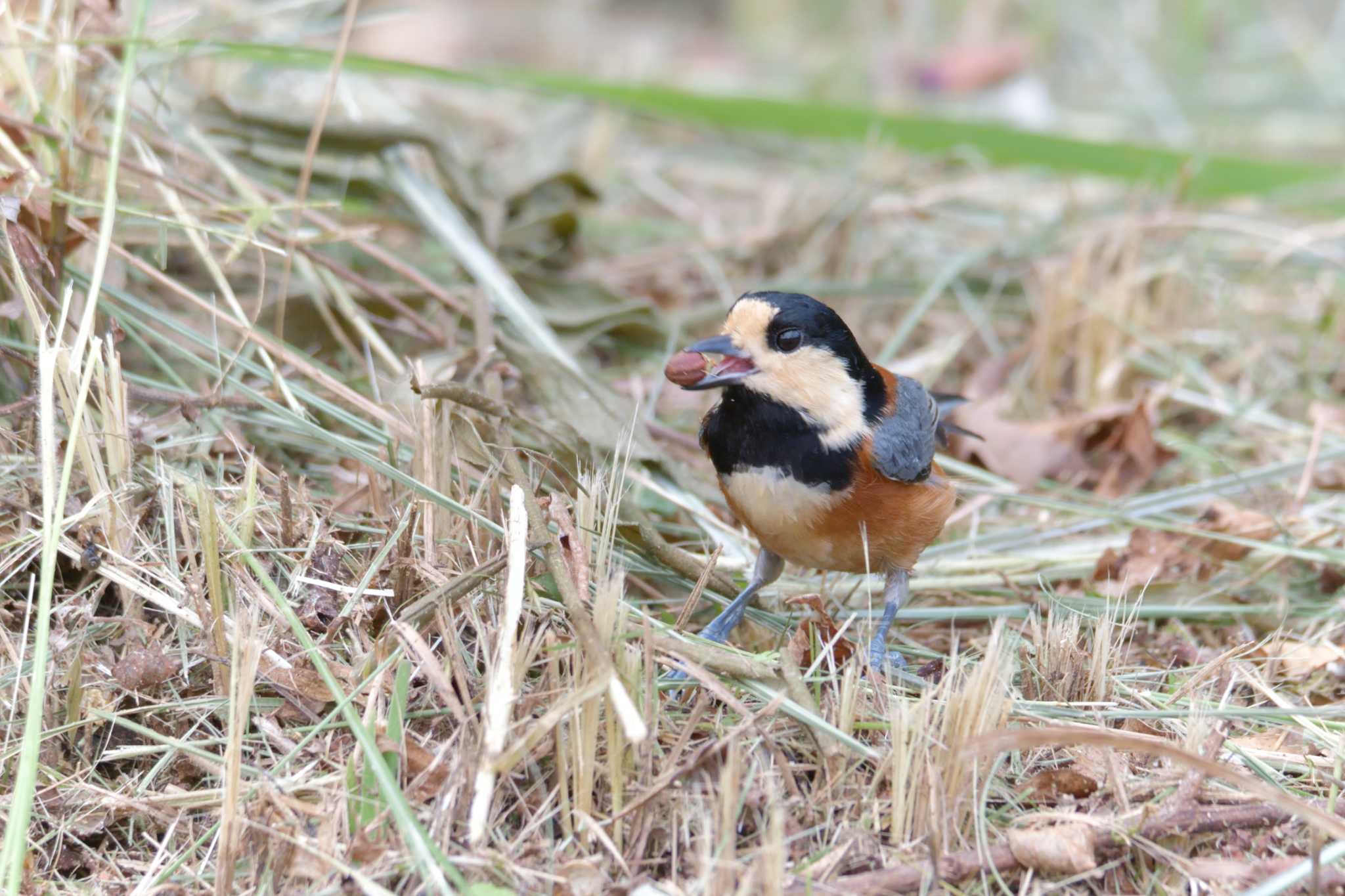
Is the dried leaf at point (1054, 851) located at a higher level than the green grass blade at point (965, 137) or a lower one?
lower

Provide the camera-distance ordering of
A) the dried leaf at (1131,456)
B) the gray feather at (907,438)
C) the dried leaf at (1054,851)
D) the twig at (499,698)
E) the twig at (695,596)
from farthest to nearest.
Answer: the dried leaf at (1131,456), the gray feather at (907,438), the twig at (695,596), the dried leaf at (1054,851), the twig at (499,698)

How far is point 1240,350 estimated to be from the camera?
514 centimetres

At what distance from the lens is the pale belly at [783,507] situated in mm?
3002

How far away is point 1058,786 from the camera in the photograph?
250 cm

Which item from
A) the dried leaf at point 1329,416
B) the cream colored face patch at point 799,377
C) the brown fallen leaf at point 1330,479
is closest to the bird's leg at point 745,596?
the cream colored face patch at point 799,377

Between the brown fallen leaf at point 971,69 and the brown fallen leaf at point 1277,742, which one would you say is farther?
the brown fallen leaf at point 971,69

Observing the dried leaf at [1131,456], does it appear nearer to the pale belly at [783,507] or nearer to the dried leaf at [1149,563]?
the dried leaf at [1149,563]

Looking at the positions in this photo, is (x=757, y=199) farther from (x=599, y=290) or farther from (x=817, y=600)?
(x=817, y=600)

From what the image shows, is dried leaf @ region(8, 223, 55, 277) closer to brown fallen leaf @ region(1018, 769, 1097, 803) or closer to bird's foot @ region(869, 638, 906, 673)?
bird's foot @ region(869, 638, 906, 673)

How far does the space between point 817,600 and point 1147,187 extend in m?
3.59

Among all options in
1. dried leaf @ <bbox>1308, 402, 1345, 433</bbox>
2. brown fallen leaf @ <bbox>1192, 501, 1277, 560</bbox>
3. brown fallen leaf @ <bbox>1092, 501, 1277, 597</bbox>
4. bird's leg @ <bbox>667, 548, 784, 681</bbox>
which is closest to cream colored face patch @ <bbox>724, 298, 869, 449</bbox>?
bird's leg @ <bbox>667, 548, 784, 681</bbox>

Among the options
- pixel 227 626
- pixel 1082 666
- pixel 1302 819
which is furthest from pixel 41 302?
pixel 1302 819

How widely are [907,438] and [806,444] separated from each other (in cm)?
33

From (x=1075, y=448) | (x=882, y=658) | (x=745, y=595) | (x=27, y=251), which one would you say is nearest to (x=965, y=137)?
(x=1075, y=448)
